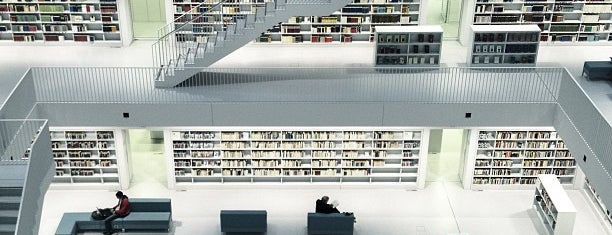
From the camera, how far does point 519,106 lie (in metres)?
13.3

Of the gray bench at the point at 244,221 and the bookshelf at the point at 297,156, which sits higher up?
the bookshelf at the point at 297,156

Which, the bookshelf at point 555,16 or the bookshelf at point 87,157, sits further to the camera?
the bookshelf at point 555,16

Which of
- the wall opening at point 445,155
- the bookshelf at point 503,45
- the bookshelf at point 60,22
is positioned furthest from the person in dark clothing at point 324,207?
the bookshelf at point 60,22

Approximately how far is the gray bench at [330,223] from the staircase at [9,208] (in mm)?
5732

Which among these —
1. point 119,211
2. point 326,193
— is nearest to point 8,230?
point 119,211

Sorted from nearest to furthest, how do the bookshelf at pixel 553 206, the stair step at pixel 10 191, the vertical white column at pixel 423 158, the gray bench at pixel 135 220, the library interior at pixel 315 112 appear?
the stair step at pixel 10 191 → the library interior at pixel 315 112 → the bookshelf at pixel 553 206 → the gray bench at pixel 135 220 → the vertical white column at pixel 423 158

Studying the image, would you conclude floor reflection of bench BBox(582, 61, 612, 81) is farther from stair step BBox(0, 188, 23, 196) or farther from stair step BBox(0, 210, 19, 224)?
stair step BBox(0, 210, 19, 224)

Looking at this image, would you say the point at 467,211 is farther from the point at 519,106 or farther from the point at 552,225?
the point at 519,106

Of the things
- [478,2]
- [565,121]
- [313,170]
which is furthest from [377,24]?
[565,121]

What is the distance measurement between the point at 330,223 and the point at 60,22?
739 cm

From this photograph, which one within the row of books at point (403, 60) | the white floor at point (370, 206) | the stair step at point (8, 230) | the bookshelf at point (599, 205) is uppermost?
the row of books at point (403, 60)

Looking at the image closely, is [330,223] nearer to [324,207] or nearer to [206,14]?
[324,207]

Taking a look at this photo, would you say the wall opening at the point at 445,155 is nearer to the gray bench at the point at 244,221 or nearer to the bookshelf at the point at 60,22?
the gray bench at the point at 244,221

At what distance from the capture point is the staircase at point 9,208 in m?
10.4
